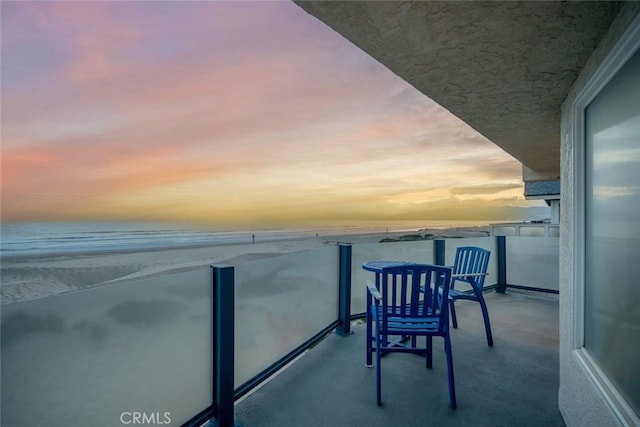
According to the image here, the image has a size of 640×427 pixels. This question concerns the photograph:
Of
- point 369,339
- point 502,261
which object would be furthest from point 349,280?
point 502,261

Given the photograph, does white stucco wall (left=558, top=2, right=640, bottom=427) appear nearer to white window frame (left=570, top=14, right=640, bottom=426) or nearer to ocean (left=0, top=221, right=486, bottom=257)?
white window frame (left=570, top=14, right=640, bottom=426)

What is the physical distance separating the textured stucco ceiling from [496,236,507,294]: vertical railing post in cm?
398

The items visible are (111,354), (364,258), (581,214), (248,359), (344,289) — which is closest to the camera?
Result: (111,354)

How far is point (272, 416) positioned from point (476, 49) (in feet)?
7.79

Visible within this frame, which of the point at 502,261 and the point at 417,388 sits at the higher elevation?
→ the point at 502,261

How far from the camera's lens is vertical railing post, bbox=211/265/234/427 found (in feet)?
6.18

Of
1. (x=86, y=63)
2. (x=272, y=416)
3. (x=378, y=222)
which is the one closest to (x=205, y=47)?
(x=86, y=63)

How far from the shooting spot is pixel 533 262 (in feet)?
17.9

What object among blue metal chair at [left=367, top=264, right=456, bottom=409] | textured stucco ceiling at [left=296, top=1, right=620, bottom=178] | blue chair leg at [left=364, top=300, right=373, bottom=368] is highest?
textured stucco ceiling at [left=296, top=1, right=620, bottom=178]

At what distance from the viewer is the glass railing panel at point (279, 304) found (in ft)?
7.05

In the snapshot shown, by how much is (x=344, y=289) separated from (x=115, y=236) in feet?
46.9

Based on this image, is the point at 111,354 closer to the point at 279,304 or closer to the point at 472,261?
the point at 279,304

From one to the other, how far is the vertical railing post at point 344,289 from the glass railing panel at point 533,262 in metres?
3.79

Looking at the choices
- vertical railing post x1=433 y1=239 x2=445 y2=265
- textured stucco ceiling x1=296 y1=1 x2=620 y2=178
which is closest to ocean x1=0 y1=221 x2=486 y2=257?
vertical railing post x1=433 y1=239 x2=445 y2=265
